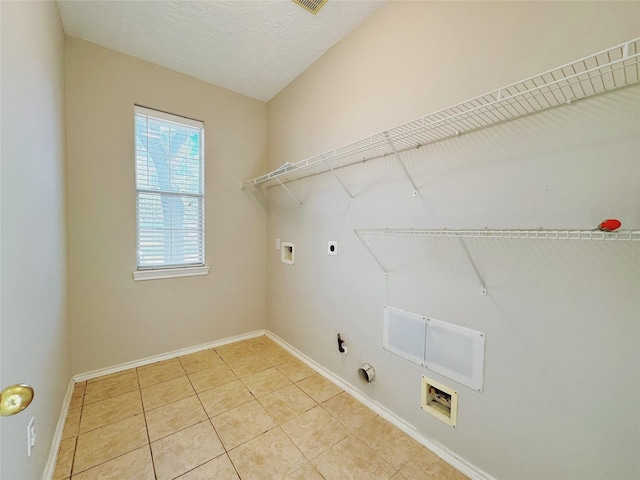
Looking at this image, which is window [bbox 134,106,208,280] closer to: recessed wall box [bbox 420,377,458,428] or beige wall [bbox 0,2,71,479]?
beige wall [bbox 0,2,71,479]

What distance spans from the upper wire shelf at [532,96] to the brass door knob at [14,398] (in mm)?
1654

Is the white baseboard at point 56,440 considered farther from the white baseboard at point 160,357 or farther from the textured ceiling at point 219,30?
the textured ceiling at point 219,30

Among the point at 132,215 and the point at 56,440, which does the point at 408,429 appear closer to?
the point at 56,440

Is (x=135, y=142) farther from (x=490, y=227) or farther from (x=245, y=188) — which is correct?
(x=490, y=227)

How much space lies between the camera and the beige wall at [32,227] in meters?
0.96

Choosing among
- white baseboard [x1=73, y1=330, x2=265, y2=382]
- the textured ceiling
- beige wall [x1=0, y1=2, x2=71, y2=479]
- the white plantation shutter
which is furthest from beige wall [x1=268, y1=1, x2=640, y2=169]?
white baseboard [x1=73, y1=330, x2=265, y2=382]

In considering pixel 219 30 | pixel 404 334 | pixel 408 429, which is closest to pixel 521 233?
pixel 404 334

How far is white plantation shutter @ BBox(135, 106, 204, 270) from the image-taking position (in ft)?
7.91

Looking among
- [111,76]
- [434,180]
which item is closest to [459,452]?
[434,180]

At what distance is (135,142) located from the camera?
92.4 inches

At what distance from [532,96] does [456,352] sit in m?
1.26

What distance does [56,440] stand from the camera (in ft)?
4.94

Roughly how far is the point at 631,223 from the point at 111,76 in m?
3.48

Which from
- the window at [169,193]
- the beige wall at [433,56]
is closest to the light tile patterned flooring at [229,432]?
the window at [169,193]
